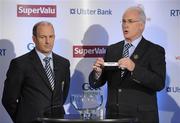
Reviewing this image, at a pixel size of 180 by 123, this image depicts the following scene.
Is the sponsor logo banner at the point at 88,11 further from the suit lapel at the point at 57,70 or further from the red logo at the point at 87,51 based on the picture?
the suit lapel at the point at 57,70

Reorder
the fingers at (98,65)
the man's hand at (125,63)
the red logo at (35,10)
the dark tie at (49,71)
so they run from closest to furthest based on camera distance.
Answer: the man's hand at (125,63) → the fingers at (98,65) → the dark tie at (49,71) → the red logo at (35,10)

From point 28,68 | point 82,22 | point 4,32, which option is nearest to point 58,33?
point 82,22

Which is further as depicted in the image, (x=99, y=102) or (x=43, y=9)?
(x=43, y=9)

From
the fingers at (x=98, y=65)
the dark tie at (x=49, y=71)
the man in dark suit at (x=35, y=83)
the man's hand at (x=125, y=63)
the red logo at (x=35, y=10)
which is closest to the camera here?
the man's hand at (x=125, y=63)

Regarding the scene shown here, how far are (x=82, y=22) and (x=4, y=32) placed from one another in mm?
724

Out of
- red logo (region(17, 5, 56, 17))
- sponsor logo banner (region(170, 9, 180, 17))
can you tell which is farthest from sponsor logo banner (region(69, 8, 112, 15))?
sponsor logo banner (region(170, 9, 180, 17))

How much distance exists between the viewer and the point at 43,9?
3.94 metres

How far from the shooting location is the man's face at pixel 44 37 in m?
3.24

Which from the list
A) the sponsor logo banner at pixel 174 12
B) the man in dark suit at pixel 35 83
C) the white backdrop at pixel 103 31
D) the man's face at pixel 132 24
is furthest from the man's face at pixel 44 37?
the sponsor logo banner at pixel 174 12

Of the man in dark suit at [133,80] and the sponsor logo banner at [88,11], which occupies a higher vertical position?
the sponsor logo banner at [88,11]

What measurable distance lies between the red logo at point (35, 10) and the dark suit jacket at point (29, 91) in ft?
2.47

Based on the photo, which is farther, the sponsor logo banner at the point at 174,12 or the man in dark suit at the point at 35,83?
the sponsor logo banner at the point at 174,12

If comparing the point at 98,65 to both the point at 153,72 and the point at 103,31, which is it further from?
the point at 103,31

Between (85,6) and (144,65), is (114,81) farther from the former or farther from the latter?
(85,6)
